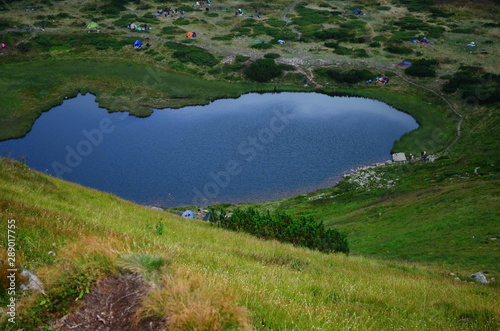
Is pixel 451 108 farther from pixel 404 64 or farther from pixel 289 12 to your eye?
pixel 289 12

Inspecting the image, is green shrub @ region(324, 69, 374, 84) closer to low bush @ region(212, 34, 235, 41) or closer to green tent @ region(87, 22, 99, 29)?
low bush @ region(212, 34, 235, 41)

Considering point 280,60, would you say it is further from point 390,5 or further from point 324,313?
point 324,313

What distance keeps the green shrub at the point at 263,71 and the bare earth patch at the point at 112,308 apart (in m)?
85.0

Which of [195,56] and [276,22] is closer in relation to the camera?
[195,56]

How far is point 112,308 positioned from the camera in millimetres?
7109

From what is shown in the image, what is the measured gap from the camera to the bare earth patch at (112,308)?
673 cm

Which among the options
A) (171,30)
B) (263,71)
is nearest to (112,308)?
(263,71)

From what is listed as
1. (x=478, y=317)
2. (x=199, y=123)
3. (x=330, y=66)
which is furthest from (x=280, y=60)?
(x=478, y=317)

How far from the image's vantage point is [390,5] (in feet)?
483

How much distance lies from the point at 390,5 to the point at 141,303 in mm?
165185
